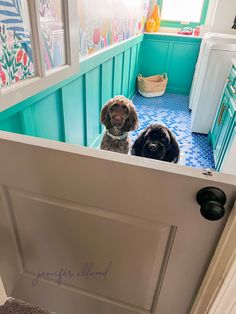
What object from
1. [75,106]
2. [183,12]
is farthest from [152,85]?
[75,106]

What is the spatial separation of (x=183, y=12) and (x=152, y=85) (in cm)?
139

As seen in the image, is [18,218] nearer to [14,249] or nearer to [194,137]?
[14,249]

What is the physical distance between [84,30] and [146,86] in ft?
7.33

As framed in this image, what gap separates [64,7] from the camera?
1.08 meters

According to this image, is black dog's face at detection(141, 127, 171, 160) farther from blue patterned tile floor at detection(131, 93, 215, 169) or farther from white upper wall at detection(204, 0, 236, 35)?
white upper wall at detection(204, 0, 236, 35)

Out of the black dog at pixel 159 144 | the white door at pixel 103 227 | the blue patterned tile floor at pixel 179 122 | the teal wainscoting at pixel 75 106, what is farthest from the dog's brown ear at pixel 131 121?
the white door at pixel 103 227

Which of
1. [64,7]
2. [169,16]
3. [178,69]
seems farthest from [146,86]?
[64,7]

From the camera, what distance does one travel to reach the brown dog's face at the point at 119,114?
66.2 inches

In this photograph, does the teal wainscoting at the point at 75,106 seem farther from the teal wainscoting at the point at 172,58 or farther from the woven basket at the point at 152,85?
the teal wainscoting at the point at 172,58

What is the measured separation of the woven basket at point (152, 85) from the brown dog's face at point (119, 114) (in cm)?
214

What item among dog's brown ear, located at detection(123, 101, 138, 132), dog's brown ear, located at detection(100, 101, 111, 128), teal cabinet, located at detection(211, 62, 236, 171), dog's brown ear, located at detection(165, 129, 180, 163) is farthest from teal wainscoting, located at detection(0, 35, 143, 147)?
teal cabinet, located at detection(211, 62, 236, 171)

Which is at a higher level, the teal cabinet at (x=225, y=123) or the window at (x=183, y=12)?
the window at (x=183, y=12)

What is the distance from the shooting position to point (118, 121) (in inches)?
66.4

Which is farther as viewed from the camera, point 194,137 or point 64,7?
point 194,137
